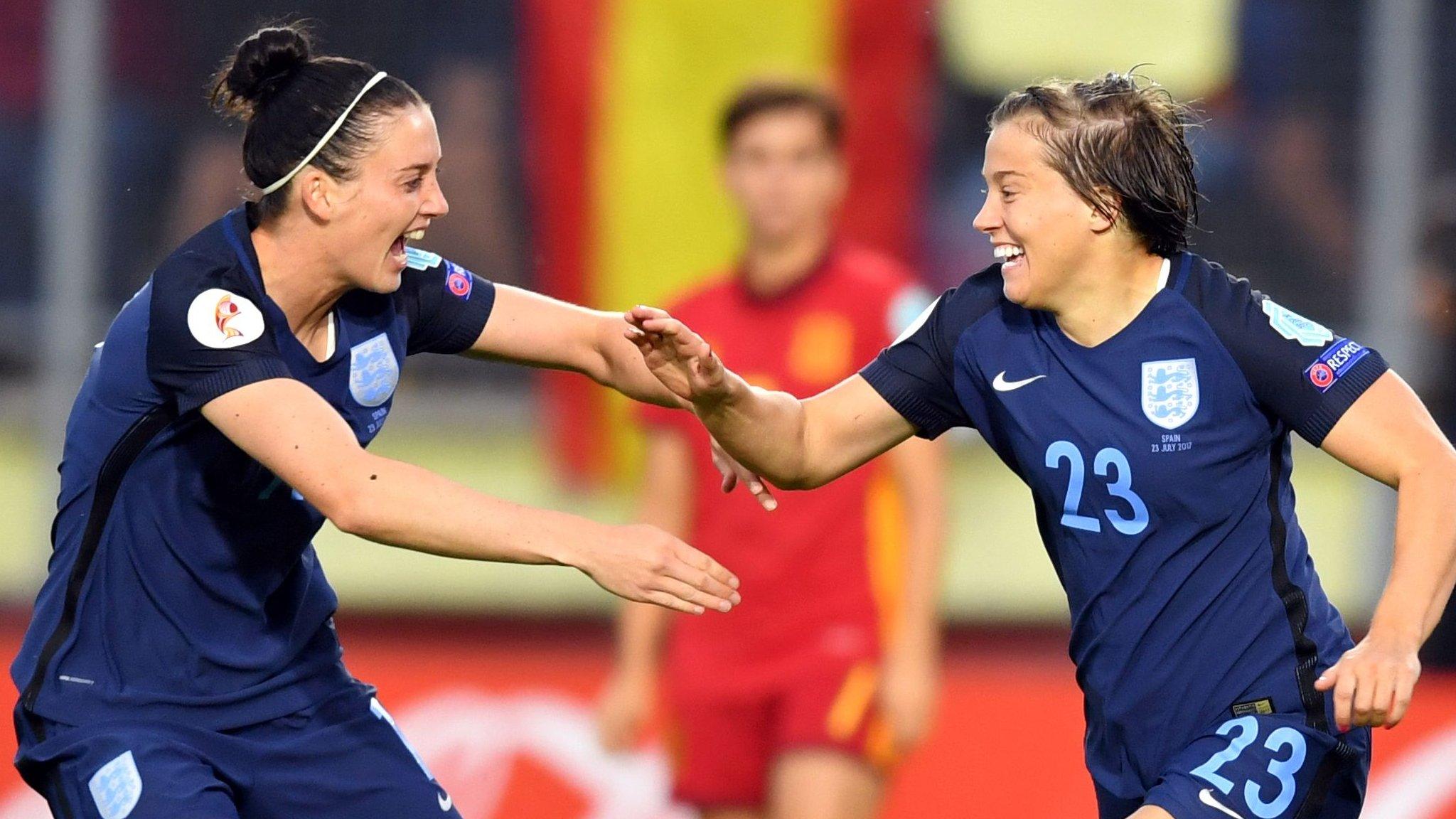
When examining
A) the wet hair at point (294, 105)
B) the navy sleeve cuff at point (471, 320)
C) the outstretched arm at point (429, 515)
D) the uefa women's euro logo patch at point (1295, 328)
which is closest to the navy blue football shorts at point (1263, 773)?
the uefa women's euro logo patch at point (1295, 328)

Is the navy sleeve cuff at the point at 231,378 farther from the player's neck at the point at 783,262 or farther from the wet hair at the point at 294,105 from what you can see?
the player's neck at the point at 783,262

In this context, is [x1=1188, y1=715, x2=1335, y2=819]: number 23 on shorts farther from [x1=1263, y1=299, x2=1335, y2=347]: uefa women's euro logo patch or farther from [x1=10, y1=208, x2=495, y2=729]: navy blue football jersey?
[x1=10, y1=208, x2=495, y2=729]: navy blue football jersey

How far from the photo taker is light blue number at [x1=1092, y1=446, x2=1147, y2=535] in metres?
3.31

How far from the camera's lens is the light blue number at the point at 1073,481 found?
3344 millimetres

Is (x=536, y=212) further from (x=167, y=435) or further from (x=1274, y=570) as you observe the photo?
(x=1274, y=570)

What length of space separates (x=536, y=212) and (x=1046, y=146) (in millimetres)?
3393

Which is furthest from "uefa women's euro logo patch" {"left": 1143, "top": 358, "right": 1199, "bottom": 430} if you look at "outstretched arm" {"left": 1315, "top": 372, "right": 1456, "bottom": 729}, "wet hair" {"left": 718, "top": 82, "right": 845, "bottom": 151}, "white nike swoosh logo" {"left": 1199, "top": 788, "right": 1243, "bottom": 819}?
"wet hair" {"left": 718, "top": 82, "right": 845, "bottom": 151}

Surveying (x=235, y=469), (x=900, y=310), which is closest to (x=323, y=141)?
(x=235, y=469)

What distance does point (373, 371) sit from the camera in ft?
11.7

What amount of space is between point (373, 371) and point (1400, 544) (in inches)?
71.0

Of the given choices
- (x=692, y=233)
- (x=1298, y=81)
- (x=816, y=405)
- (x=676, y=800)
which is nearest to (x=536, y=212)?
(x=692, y=233)

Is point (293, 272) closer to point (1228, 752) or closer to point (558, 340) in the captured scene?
point (558, 340)

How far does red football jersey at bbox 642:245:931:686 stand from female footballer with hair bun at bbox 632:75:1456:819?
1.97 m

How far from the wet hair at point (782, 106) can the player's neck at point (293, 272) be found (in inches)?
97.8
